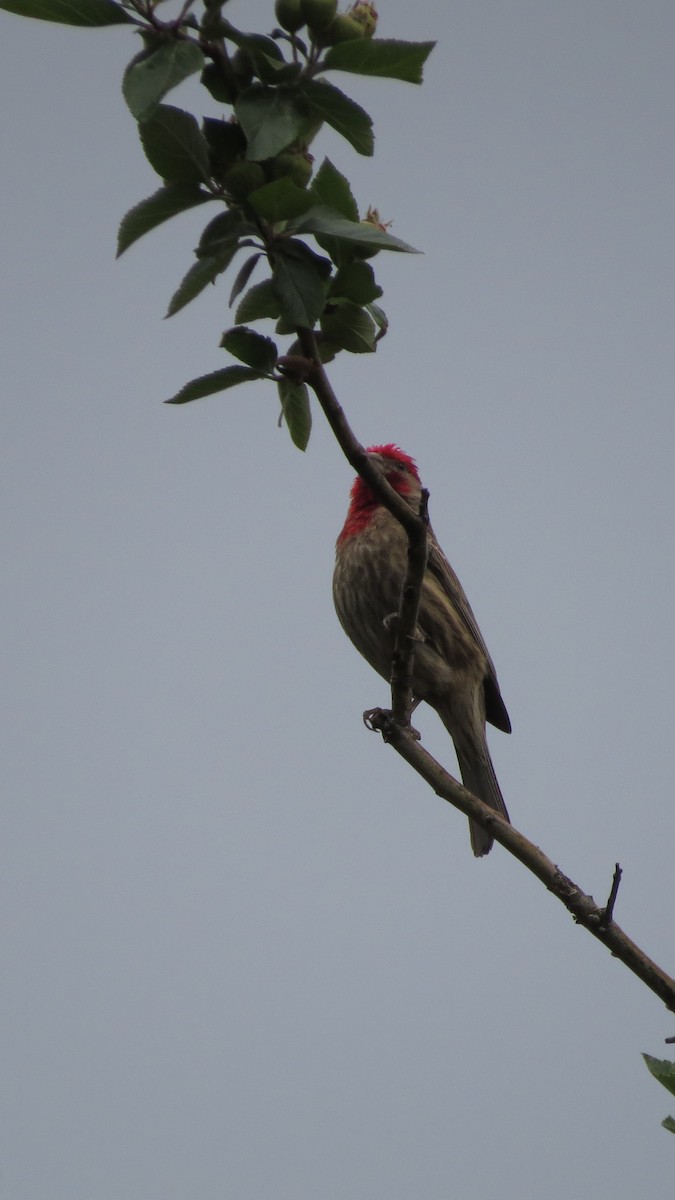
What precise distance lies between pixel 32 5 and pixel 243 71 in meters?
0.41

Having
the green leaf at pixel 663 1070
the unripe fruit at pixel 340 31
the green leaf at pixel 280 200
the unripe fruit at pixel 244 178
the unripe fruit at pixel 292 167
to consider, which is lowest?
the green leaf at pixel 663 1070

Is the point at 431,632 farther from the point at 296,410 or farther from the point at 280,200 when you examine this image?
the point at 280,200

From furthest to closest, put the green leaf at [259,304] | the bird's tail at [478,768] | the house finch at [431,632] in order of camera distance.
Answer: the bird's tail at [478,768]
the house finch at [431,632]
the green leaf at [259,304]

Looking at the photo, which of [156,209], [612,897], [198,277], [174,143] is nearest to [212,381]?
[198,277]

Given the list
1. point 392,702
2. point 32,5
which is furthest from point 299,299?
point 392,702

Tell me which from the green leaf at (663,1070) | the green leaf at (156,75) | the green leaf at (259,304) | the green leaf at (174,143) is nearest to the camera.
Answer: the green leaf at (156,75)

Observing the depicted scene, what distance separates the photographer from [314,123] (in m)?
2.49

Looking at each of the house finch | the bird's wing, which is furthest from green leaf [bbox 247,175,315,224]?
the bird's wing

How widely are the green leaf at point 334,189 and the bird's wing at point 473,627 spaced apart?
14.8ft

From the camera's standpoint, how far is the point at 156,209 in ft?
8.16

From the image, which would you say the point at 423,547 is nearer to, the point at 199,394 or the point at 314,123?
the point at 199,394

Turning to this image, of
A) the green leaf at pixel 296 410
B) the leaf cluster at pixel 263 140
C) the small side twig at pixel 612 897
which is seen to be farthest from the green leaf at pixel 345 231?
the small side twig at pixel 612 897

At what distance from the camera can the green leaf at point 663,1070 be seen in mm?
3158

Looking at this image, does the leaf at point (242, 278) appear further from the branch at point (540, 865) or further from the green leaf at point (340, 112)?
the branch at point (540, 865)
